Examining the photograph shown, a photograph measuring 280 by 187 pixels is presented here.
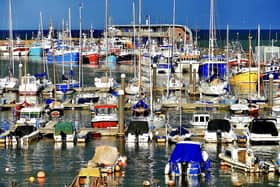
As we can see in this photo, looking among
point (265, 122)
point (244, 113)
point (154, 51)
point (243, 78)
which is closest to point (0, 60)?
point (154, 51)

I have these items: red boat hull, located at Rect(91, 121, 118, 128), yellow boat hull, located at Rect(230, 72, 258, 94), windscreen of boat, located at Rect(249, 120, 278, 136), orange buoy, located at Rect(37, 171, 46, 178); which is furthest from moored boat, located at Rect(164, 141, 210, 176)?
yellow boat hull, located at Rect(230, 72, 258, 94)

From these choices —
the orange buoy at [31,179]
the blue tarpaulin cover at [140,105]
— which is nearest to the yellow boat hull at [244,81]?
the blue tarpaulin cover at [140,105]

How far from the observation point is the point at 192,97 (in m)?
77.2

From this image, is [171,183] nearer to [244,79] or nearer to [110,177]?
[110,177]

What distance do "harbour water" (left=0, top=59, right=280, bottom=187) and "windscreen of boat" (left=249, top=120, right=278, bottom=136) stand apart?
126 centimetres

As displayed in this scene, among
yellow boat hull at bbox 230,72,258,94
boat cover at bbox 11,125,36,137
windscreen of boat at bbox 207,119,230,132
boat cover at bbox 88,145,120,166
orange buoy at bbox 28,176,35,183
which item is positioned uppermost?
yellow boat hull at bbox 230,72,258,94

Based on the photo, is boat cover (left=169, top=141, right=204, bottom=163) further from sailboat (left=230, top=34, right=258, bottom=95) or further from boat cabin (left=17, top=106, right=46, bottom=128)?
sailboat (left=230, top=34, right=258, bottom=95)

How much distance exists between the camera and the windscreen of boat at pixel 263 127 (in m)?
48.3

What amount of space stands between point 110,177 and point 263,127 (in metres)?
13.9

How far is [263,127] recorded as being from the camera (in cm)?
4866

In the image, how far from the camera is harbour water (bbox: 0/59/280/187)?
38406 mm

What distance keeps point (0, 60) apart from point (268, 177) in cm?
12018

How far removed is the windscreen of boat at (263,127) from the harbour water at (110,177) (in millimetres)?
1262

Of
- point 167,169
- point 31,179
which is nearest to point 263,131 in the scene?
point 167,169
